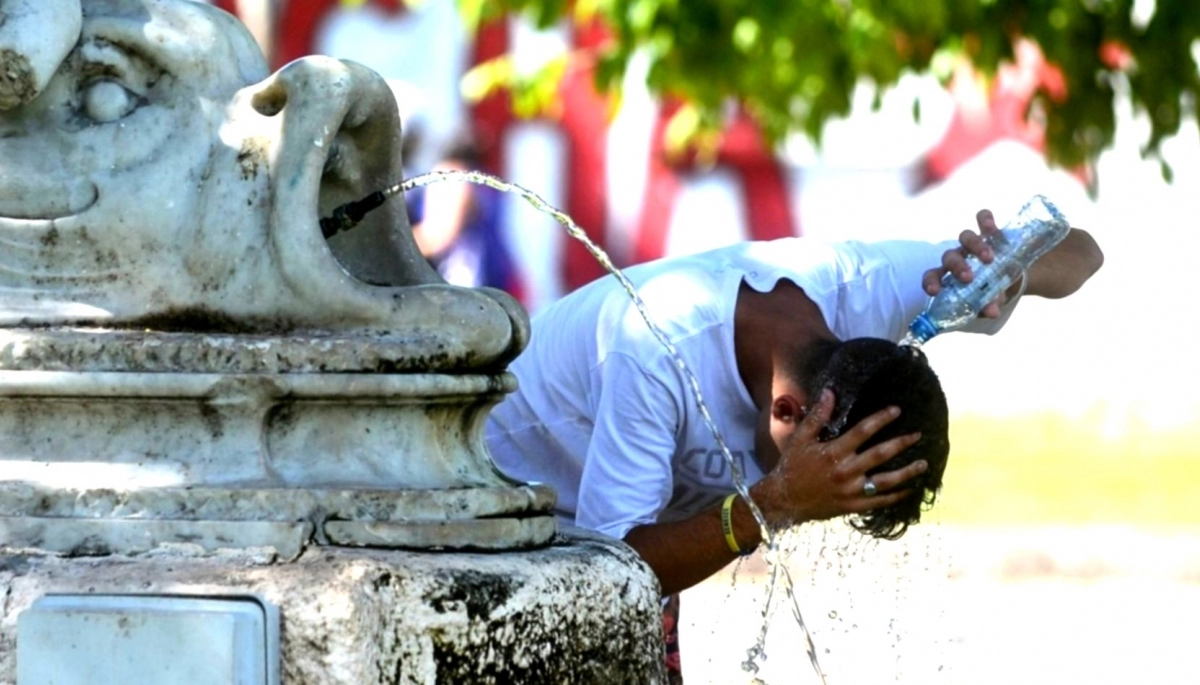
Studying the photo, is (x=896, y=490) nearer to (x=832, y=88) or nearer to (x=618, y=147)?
(x=832, y=88)

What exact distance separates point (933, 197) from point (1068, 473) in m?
1.76

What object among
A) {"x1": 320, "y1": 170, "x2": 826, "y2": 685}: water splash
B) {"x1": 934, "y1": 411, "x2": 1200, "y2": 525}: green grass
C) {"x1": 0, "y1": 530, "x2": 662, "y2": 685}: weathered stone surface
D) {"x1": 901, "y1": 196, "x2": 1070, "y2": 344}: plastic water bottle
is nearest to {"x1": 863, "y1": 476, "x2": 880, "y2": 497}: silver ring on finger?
{"x1": 320, "y1": 170, "x2": 826, "y2": 685}: water splash

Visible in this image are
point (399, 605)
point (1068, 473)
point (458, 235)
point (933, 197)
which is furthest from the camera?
point (933, 197)

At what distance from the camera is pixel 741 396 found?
3.44 metres

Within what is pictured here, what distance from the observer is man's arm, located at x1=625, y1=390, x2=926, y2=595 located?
3.18 m

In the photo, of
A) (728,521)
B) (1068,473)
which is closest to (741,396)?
(728,521)

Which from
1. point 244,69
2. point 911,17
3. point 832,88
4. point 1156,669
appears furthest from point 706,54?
point 244,69

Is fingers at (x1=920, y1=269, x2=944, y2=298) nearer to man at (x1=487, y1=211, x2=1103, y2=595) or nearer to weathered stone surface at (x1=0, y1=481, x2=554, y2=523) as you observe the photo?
man at (x1=487, y1=211, x2=1103, y2=595)

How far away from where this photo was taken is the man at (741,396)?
3211 millimetres

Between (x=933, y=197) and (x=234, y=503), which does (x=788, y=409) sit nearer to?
(x=234, y=503)

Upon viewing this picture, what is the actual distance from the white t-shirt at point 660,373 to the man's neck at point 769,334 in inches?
0.9

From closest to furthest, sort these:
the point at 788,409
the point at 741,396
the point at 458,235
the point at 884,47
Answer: the point at 788,409 → the point at 741,396 → the point at 884,47 → the point at 458,235

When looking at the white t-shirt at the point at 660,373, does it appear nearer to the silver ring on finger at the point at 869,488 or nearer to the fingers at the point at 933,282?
the fingers at the point at 933,282

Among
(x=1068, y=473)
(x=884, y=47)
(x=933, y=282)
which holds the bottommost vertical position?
(x=1068, y=473)
